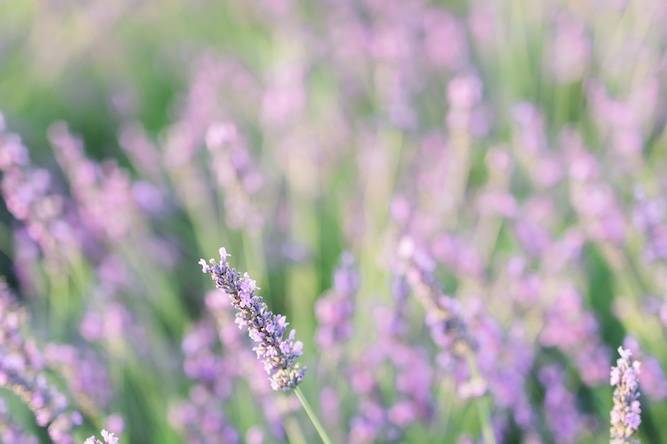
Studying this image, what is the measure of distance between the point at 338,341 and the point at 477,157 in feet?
4.83

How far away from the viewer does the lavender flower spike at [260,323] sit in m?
1.22

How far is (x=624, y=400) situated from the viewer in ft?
4.18

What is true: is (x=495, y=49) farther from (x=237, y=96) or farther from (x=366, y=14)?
(x=237, y=96)

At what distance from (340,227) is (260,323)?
189cm

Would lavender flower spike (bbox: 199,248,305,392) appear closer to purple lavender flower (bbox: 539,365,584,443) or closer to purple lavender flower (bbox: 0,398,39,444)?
purple lavender flower (bbox: 0,398,39,444)

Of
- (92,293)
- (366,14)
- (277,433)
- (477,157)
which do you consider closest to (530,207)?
(477,157)

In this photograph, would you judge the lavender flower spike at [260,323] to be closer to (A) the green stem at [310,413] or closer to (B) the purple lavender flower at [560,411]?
(A) the green stem at [310,413]

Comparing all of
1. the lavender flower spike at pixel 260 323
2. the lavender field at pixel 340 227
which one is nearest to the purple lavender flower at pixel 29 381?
the lavender field at pixel 340 227

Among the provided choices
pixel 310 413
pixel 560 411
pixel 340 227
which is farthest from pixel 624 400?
pixel 340 227

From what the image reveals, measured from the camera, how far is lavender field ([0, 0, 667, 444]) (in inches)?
79.8

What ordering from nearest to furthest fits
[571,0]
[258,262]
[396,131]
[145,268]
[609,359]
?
[609,359] → [258,262] → [145,268] → [396,131] → [571,0]

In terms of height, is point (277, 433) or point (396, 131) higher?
point (396, 131)

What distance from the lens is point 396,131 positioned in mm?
3209

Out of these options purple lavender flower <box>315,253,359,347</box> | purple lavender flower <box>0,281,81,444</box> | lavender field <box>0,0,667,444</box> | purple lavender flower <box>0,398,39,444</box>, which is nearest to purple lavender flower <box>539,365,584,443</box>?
lavender field <box>0,0,667,444</box>
